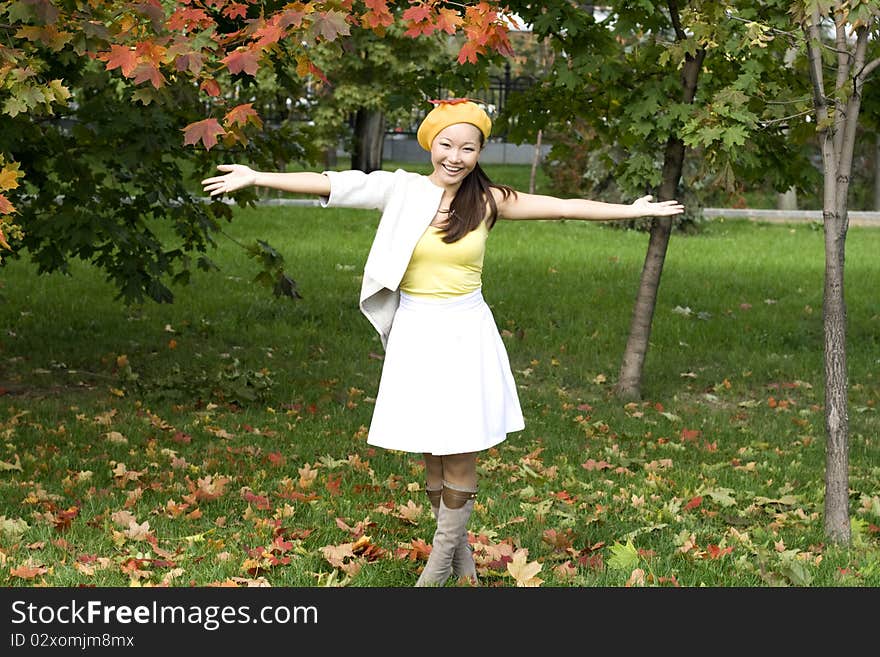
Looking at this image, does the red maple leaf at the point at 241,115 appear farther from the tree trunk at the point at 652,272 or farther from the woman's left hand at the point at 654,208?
the tree trunk at the point at 652,272

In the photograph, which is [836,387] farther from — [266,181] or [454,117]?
[266,181]

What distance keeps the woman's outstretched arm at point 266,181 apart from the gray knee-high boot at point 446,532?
116 centimetres

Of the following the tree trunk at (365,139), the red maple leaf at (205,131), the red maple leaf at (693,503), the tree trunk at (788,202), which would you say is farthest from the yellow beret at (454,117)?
the tree trunk at (788,202)

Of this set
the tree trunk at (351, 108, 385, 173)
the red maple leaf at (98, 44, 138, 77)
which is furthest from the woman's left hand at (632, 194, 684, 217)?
the tree trunk at (351, 108, 385, 173)

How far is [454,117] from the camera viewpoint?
178 inches

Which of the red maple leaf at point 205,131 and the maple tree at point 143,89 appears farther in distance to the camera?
the maple tree at point 143,89

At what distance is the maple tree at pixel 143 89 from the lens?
532cm

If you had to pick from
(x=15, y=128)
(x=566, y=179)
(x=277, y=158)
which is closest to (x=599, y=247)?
(x=566, y=179)

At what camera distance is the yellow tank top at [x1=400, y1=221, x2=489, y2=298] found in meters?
4.50

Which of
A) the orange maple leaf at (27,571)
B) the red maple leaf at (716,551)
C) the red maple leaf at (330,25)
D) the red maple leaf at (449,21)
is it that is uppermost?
the red maple leaf at (449,21)

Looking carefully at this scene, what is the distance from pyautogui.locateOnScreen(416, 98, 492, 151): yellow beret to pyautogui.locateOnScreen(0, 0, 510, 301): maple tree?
85cm

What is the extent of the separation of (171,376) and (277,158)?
1.72 meters

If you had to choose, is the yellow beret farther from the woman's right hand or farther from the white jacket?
the woman's right hand

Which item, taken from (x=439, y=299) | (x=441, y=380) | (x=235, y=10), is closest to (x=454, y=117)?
(x=439, y=299)
